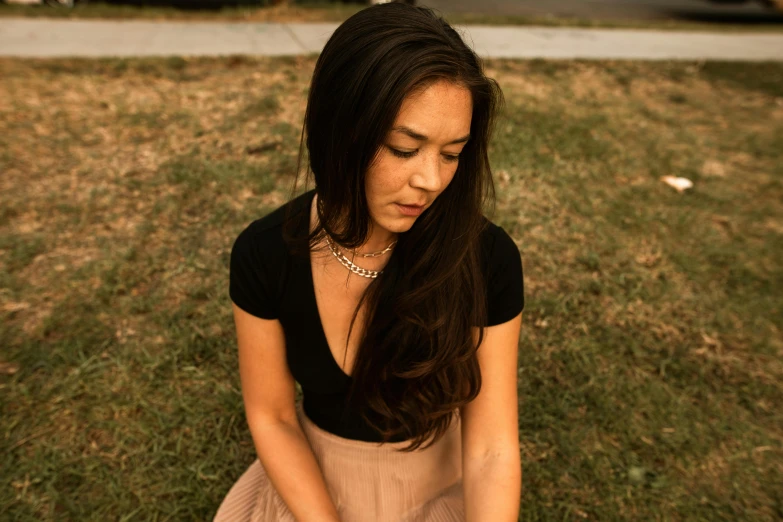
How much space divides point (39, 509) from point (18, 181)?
242cm

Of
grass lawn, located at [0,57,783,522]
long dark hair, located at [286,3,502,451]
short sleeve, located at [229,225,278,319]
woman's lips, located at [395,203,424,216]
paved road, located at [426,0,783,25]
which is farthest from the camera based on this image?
paved road, located at [426,0,783,25]

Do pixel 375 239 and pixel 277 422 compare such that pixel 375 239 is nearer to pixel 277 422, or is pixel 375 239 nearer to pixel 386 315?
pixel 386 315

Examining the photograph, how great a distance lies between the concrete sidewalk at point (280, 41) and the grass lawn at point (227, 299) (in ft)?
1.88

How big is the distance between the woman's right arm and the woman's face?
18.6 inches

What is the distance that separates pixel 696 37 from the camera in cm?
807

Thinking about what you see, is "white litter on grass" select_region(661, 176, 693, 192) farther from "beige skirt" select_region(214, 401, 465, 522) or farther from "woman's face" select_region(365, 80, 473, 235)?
"woman's face" select_region(365, 80, 473, 235)

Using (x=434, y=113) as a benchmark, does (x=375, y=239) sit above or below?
below

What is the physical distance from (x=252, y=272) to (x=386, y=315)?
1.16 ft

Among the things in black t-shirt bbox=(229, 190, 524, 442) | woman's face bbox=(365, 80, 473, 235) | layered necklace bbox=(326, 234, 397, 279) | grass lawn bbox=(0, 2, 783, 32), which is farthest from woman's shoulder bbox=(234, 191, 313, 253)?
grass lawn bbox=(0, 2, 783, 32)

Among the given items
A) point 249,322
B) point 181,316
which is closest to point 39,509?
point 181,316

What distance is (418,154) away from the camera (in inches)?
49.8

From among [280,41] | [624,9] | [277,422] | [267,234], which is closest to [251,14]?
[280,41]

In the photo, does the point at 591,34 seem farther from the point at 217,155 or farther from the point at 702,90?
the point at 217,155

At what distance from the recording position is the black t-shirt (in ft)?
4.94
